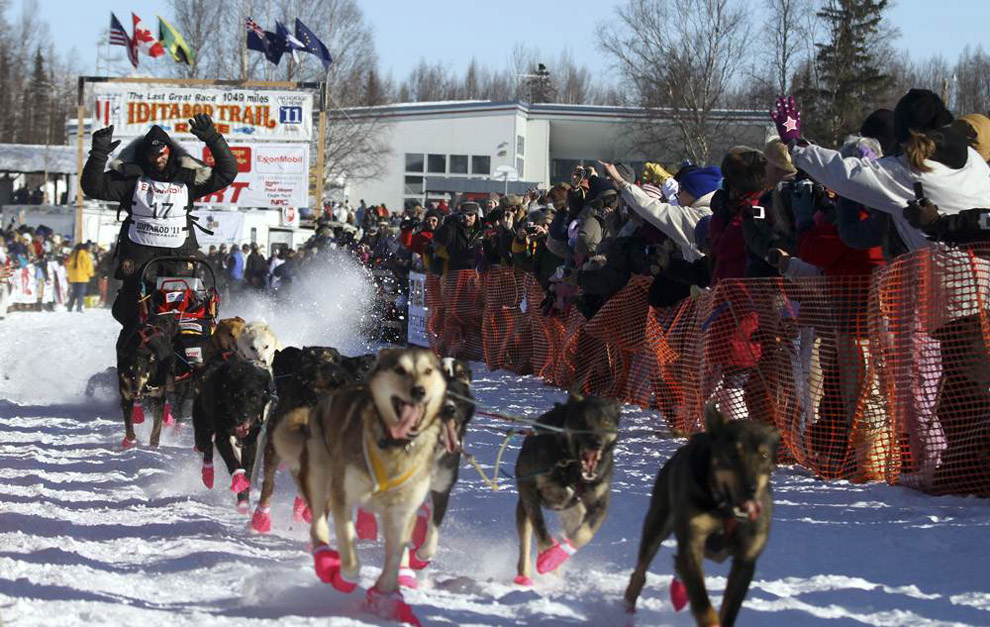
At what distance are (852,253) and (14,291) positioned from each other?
74.8 feet

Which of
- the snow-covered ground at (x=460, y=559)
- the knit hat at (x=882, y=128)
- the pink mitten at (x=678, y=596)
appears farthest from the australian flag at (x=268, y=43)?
the pink mitten at (x=678, y=596)

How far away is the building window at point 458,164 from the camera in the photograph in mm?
47250

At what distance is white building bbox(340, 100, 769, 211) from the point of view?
46312mm

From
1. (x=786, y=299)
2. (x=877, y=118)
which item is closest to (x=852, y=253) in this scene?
(x=786, y=299)

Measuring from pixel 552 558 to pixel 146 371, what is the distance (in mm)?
4298

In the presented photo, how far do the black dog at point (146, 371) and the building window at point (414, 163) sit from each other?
4098cm

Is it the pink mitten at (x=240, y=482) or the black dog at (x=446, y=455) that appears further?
the pink mitten at (x=240, y=482)

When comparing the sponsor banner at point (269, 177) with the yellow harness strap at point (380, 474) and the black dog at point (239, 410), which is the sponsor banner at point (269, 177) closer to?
the black dog at point (239, 410)

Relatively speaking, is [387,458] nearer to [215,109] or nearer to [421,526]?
[421,526]

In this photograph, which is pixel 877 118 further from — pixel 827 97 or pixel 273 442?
pixel 827 97

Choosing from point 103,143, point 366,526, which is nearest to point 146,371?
point 103,143

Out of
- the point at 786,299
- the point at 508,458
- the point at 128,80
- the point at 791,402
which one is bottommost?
the point at 508,458

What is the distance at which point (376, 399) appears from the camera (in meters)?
4.05

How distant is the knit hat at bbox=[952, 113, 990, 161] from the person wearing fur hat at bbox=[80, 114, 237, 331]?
5.07 metres
